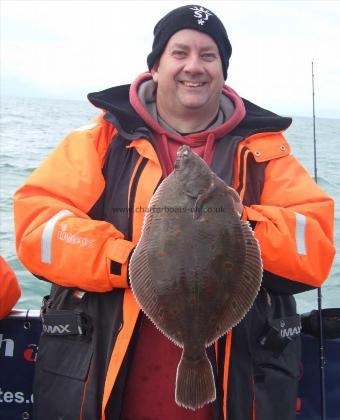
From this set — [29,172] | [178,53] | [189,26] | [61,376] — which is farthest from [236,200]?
[29,172]

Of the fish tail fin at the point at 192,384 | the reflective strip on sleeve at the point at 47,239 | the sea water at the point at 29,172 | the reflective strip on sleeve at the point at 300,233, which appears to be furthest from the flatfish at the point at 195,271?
the sea water at the point at 29,172

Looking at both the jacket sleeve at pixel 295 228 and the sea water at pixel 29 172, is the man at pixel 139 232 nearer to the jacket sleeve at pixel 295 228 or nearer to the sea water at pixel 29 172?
the jacket sleeve at pixel 295 228

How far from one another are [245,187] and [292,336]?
862mm

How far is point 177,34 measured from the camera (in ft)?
9.52

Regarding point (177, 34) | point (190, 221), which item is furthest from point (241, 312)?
point (177, 34)

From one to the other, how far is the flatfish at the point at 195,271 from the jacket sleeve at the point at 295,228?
234 millimetres

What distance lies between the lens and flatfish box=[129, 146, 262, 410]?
217 centimetres

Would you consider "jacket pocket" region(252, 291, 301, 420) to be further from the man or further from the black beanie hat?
the black beanie hat

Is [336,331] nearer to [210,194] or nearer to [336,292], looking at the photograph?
[210,194]

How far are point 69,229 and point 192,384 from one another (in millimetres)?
916

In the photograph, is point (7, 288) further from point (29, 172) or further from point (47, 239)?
point (29, 172)

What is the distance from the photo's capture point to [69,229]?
2.43m

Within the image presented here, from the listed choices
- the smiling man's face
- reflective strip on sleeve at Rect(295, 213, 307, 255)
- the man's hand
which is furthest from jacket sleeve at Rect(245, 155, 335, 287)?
the smiling man's face

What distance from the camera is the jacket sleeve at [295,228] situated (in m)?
2.46
